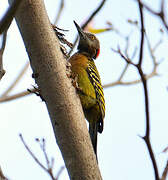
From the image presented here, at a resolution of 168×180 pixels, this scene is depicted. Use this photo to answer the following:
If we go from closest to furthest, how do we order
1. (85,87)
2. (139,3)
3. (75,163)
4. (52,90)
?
(139,3) < (75,163) < (52,90) < (85,87)

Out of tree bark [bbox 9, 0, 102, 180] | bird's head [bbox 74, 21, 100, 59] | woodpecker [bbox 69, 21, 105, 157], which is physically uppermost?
bird's head [bbox 74, 21, 100, 59]

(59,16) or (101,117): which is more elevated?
(59,16)

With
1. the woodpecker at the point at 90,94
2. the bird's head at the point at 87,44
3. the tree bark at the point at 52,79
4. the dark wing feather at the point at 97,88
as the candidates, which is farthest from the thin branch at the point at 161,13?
the bird's head at the point at 87,44

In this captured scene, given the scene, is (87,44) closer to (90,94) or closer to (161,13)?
(90,94)

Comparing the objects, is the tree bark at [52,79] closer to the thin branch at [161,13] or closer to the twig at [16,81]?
the thin branch at [161,13]

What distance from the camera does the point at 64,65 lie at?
3322 mm

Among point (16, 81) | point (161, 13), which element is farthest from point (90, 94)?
point (161, 13)

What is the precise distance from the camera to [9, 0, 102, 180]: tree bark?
3043 mm

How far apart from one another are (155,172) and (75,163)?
3.59 feet

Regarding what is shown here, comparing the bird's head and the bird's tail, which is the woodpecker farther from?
the bird's head

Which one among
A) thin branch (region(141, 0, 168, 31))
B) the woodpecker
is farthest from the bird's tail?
thin branch (region(141, 0, 168, 31))

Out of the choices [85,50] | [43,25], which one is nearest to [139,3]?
[43,25]

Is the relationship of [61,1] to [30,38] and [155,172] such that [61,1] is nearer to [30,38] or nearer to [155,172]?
[30,38]

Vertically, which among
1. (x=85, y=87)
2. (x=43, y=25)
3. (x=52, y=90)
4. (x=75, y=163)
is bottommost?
(x=75, y=163)
